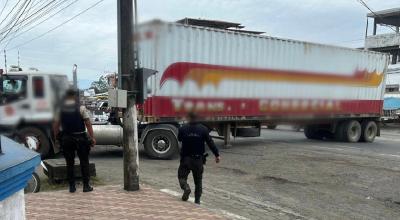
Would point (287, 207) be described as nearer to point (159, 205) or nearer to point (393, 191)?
point (159, 205)

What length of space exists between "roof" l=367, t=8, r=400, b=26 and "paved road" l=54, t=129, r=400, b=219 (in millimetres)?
2714

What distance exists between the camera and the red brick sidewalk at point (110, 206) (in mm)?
6202

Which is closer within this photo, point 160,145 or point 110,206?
point 110,206

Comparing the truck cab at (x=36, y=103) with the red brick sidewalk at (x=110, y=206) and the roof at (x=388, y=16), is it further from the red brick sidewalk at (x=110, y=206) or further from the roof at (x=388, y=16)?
the red brick sidewalk at (x=110, y=206)

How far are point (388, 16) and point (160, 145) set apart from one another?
11.5m

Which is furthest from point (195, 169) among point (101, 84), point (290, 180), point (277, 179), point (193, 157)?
point (101, 84)

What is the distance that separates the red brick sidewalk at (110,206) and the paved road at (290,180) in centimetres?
68

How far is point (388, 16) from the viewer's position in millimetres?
1898

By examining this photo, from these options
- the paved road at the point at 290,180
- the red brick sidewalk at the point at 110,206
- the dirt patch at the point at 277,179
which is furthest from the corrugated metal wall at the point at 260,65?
the dirt patch at the point at 277,179

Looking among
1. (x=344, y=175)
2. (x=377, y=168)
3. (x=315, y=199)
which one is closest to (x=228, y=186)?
(x=315, y=199)

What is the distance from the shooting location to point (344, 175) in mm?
11031

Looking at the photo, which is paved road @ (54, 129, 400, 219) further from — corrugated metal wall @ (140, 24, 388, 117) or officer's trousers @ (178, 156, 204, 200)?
corrugated metal wall @ (140, 24, 388, 117)

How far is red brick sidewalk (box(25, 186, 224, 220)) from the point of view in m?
6.20

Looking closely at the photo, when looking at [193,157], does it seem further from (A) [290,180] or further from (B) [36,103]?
(B) [36,103]
